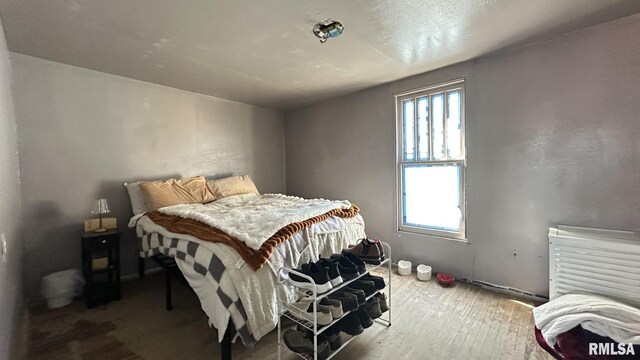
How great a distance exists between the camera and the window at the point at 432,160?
108 inches

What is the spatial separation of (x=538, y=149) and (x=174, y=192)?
3.55 meters

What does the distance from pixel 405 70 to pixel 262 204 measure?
2109mm

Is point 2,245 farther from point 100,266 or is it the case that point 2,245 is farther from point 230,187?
point 230,187

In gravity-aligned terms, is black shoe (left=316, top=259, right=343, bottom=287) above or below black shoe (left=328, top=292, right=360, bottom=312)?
above

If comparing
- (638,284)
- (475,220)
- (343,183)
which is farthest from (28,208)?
(638,284)

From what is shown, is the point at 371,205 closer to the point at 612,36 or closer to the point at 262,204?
the point at 262,204

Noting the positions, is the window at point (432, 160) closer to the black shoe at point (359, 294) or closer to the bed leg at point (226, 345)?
the black shoe at point (359, 294)

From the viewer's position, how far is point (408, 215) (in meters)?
3.18

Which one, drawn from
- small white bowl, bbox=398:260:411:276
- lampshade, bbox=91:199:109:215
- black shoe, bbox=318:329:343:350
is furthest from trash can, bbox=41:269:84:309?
small white bowl, bbox=398:260:411:276

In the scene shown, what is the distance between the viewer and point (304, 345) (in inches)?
58.9

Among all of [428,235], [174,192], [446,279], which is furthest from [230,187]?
[446,279]

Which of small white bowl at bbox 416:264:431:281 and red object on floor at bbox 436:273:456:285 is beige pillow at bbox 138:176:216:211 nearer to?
small white bowl at bbox 416:264:431:281

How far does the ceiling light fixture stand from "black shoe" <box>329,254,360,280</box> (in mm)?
1632

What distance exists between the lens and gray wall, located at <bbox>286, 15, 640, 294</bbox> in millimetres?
1923
